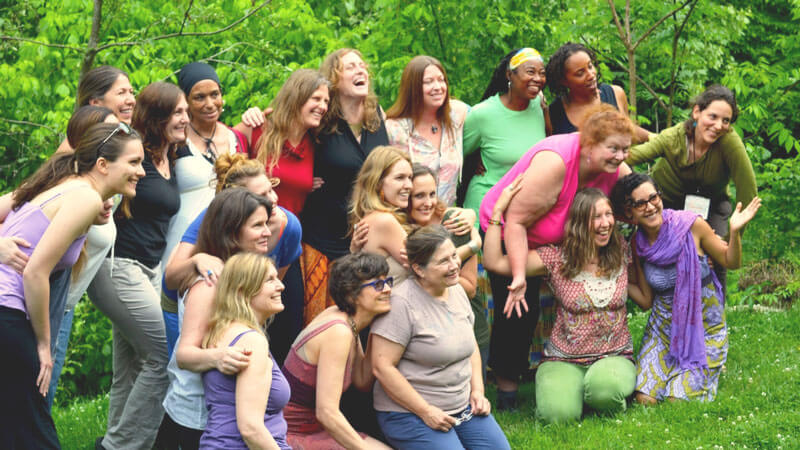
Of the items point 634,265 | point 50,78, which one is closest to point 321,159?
point 634,265

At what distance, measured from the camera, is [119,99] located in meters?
5.31

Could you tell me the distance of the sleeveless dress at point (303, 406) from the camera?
472 cm

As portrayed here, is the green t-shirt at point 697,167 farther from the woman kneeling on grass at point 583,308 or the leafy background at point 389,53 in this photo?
the leafy background at point 389,53

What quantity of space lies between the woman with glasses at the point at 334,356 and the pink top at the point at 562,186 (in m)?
1.49

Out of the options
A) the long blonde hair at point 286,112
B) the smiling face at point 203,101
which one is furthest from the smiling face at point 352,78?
the smiling face at point 203,101

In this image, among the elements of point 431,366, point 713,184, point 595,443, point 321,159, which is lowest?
point 595,443

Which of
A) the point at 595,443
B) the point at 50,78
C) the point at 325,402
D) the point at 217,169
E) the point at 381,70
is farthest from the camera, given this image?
the point at 50,78

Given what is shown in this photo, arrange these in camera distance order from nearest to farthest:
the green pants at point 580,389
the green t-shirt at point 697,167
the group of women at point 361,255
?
the group of women at point 361,255 → the green pants at point 580,389 → the green t-shirt at point 697,167

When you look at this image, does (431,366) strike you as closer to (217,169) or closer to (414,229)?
(414,229)

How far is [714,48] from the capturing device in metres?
9.52

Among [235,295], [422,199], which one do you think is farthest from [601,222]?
[235,295]

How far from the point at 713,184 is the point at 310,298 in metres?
3.06

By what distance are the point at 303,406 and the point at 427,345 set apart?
0.74 metres

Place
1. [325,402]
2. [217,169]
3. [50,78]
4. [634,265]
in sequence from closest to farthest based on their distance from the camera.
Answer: [325,402] → [217,169] → [634,265] → [50,78]
